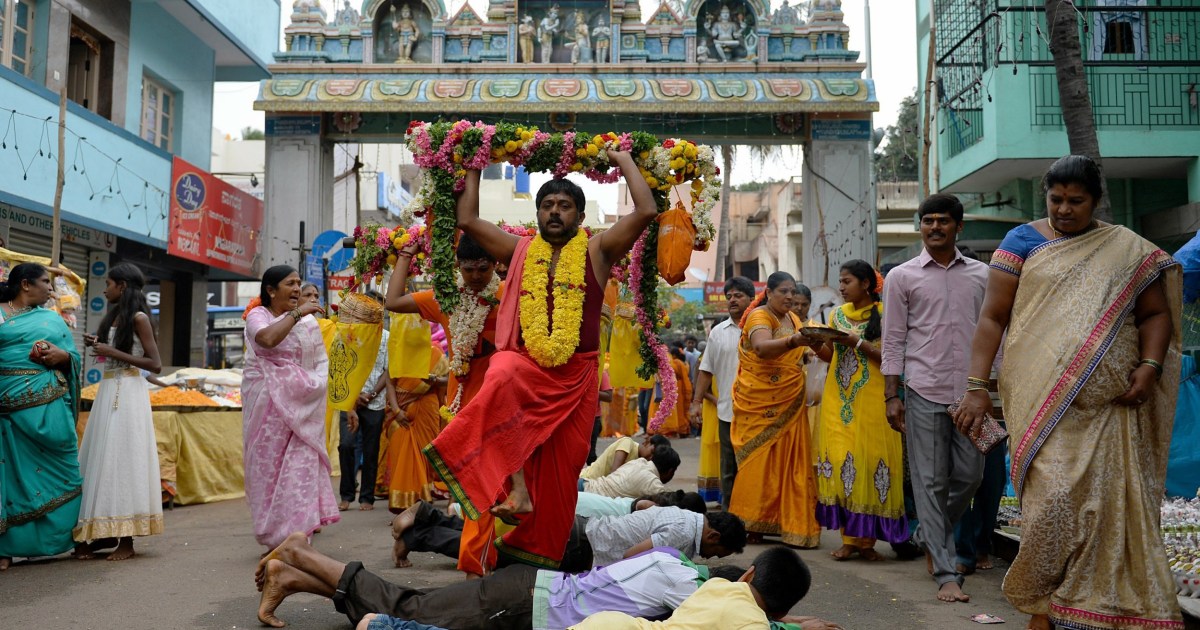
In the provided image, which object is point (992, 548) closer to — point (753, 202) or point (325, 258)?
point (325, 258)

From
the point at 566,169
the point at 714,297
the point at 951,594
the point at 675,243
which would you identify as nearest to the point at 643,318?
the point at 675,243

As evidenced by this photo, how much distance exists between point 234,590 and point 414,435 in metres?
3.65

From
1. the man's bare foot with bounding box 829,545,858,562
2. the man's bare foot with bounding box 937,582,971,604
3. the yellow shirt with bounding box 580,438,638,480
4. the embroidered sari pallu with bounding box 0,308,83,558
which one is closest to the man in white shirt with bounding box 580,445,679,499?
the yellow shirt with bounding box 580,438,638,480

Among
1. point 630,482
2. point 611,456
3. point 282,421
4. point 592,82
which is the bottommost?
point 630,482

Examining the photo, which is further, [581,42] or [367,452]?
[581,42]

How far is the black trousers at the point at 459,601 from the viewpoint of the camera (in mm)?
4375

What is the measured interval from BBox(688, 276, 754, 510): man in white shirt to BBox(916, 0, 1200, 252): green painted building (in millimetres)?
5985

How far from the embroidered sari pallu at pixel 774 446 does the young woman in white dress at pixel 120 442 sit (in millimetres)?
4285

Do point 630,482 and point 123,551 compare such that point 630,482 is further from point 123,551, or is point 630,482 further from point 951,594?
point 123,551

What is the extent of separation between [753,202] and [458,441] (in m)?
43.3

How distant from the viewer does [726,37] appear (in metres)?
22.0

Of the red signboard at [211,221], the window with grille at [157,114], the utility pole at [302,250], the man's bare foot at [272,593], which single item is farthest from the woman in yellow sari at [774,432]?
the window with grille at [157,114]

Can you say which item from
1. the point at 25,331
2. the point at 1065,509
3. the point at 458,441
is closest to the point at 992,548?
the point at 1065,509

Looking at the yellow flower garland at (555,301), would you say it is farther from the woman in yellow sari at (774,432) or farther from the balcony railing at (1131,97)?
the balcony railing at (1131,97)
